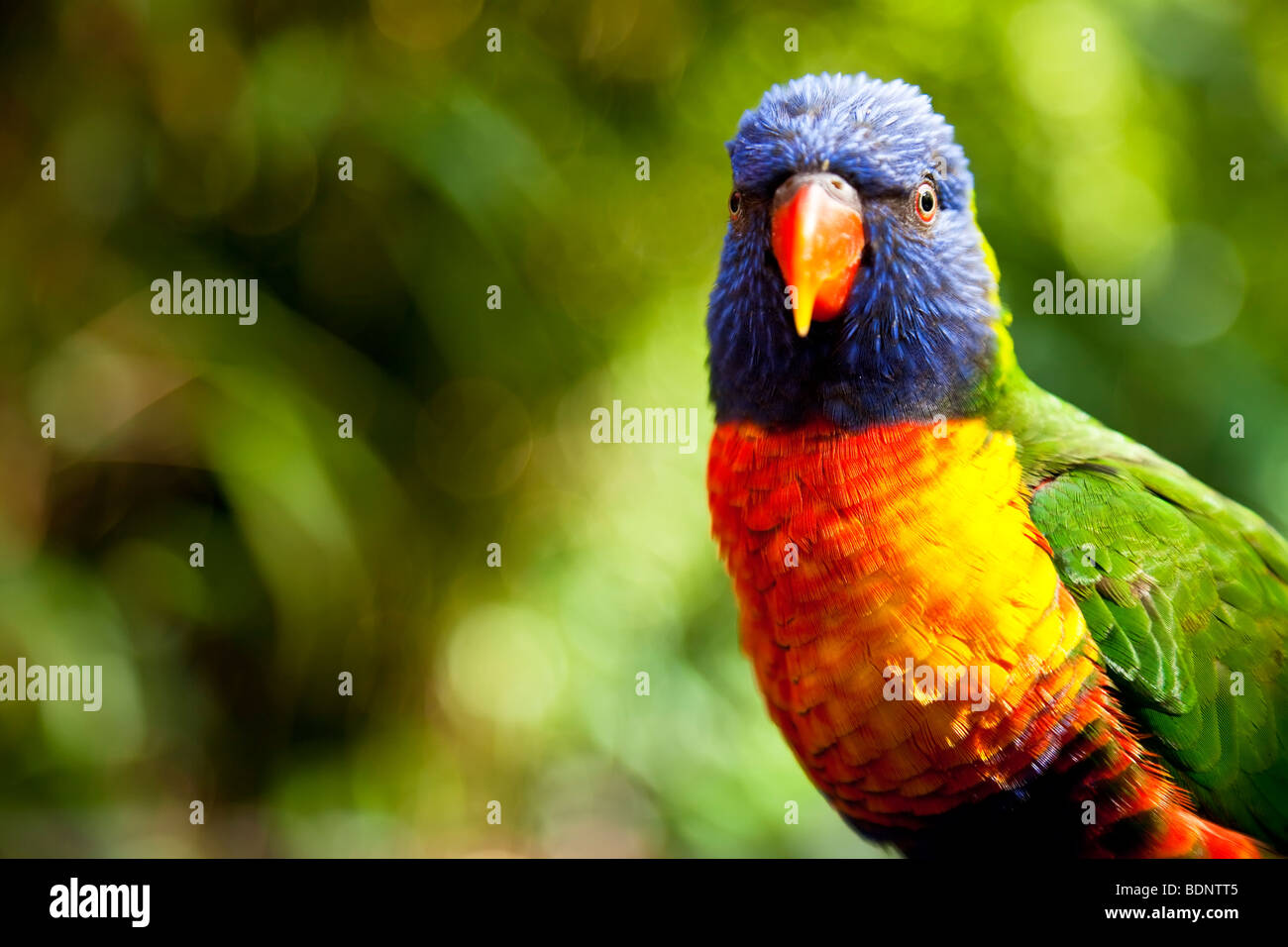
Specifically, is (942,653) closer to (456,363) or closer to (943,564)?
(943,564)

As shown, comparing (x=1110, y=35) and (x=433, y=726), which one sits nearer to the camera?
(x=1110, y=35)

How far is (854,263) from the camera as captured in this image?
1.13 meters

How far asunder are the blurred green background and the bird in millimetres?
1109

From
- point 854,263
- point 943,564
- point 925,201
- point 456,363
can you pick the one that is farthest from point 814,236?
point 456,363

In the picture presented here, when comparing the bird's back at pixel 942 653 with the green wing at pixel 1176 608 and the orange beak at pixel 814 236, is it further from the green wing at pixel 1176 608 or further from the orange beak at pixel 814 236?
the orange beak at pixel 814 236

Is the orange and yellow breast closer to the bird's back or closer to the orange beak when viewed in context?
the bird's back

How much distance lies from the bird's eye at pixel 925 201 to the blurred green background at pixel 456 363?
3.66ft

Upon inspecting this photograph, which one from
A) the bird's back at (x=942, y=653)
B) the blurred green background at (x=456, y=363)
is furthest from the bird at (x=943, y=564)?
the blurred green background at (x=456, y=363)

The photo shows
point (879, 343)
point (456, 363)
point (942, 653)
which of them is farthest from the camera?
point (456, 363)

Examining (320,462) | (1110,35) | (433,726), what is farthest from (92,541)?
(1110,35)

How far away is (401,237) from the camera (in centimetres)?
220

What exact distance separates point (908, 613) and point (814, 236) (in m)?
0.45
